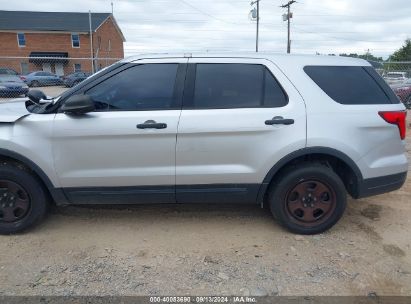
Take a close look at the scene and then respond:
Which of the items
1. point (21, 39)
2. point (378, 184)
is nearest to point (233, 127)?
point (378, 184)

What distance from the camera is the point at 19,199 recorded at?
3830mm

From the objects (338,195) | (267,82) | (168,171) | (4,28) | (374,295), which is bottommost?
(374,295)

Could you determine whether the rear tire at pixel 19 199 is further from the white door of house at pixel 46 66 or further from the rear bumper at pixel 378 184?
the white door of house at pixel 46 66

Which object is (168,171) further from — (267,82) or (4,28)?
(4,28)

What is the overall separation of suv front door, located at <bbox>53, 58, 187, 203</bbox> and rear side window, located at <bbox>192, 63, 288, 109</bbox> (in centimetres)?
21

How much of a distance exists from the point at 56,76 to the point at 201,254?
24773 millimetres

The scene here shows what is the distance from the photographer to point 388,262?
3.49 meters

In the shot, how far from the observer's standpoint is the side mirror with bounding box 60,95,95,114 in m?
3.50

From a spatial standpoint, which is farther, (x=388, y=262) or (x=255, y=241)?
(x=255, y=241)

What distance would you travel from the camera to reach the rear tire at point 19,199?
12.2 feet

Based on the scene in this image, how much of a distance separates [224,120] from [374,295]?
75.0 inches

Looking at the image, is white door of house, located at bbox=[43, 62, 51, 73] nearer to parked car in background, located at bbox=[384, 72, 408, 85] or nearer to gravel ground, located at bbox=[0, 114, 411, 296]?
parked car in background, located at bbox=[384, 72, 408, 85]

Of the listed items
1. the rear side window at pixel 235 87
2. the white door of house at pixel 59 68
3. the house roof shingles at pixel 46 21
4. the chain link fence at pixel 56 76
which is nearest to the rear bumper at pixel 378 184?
the rear side window at pixel 235 87

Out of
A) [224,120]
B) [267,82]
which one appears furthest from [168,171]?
[267,82]
